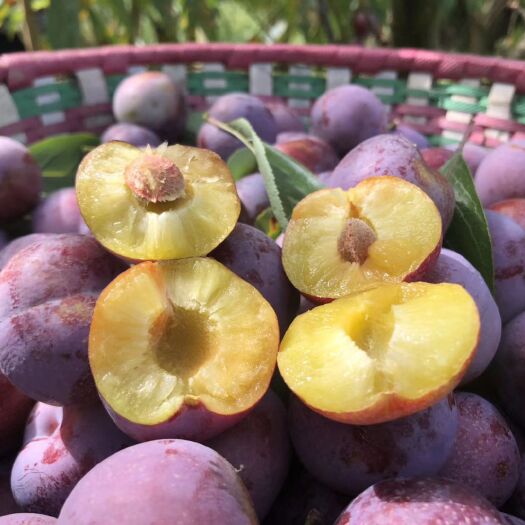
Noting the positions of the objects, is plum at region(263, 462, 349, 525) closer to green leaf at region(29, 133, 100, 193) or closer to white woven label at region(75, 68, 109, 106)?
green leaf at region(29, 133, 100, 193)

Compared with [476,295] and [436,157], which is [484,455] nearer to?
[476,295]

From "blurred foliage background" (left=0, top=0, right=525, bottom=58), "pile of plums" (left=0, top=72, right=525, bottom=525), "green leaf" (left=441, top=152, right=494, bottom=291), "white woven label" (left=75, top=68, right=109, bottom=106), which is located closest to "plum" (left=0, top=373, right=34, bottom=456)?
"pile of plums" (left=0, top=72, right=525, bottom=525)

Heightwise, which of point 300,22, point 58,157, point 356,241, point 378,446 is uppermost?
point 356,241

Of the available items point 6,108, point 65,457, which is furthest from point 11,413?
point 6,108

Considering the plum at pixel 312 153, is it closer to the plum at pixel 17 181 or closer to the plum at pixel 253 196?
the plum at pixel 253 196

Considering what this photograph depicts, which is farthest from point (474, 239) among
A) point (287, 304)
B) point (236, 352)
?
point (236, 352)

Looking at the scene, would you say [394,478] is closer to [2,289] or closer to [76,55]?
[2,289]
